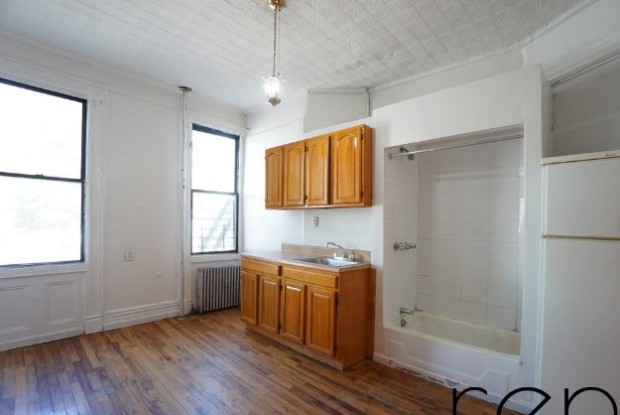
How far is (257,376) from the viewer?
269 centimetres

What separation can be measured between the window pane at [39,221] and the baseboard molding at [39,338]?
Answer: 776mm

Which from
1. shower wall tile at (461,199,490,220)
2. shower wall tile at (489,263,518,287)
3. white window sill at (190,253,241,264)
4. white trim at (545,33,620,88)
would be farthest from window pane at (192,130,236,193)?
white trim at (545,33,620,88)

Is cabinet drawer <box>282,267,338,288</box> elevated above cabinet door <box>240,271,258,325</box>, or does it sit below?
above

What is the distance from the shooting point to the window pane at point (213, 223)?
180 inches

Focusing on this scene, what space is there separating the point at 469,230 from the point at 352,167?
4.63ft

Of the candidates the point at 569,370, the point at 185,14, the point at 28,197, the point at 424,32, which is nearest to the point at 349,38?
the point at 424,32

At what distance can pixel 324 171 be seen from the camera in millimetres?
3410

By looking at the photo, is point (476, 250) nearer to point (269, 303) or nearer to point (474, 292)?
point (474, 292)

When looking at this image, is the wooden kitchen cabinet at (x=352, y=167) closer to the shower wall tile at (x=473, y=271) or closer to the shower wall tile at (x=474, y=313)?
the shower wall tile at (x=473, y=271)

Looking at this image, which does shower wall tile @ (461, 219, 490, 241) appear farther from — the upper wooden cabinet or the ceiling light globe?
the ceiling light globe

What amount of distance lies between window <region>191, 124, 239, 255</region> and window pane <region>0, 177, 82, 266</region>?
1385mm

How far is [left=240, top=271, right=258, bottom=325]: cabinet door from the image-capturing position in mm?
3611

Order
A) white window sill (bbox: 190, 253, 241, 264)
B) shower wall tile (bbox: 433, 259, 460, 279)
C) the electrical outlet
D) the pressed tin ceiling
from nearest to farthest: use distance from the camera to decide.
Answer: the pressed tin ceiling < shower wall tile (bbox: 433, 259, 460, 279) < the electrical outlet < white window sill (bbox: 190, 253, 241, 264)

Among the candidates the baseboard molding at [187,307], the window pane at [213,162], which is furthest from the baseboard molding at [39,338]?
the window pane at [213,162]
